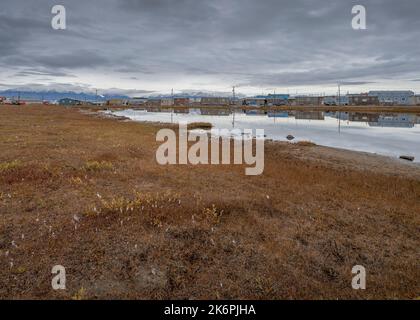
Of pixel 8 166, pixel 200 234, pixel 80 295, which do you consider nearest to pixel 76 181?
pixel 8 166

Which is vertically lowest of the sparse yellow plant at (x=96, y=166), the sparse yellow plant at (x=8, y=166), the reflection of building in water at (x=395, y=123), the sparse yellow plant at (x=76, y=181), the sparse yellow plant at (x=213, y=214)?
the sparse yellow plant at (x=213, y=214)

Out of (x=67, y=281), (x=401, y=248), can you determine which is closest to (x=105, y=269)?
(x=67, y=281)

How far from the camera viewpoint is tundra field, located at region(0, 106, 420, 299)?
6.67 metres

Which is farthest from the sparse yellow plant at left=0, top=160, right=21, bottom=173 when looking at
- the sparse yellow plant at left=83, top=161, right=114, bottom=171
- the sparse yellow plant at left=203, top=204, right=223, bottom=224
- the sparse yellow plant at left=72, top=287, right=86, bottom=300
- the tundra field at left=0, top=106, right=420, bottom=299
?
the sparse yellow plant at left=72, top=287, right=86, bottom=300

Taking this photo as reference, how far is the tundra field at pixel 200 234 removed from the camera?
21.9 feet

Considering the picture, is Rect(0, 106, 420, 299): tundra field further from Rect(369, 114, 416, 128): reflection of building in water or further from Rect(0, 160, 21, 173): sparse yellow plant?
Rect(369, 114, 416, 128): reflection of building in water

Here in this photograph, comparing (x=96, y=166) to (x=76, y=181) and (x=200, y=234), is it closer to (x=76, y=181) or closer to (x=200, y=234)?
(x=76, y=181)

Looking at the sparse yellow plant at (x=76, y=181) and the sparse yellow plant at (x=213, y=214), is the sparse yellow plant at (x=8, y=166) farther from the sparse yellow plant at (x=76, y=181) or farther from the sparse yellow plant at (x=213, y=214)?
the sparse yellow plant at (x=213, y=214)

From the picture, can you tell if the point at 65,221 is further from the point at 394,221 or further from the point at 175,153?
the point at 175,153

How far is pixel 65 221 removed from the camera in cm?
940

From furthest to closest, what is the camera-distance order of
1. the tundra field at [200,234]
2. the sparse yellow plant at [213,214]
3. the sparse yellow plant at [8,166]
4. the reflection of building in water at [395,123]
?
1. the reflection of building in water at [395,123]
2. the sparse yellow plant at [8,166]
3. the sparse yellow plant at [213,214]
4. the tundra field at [200,234]

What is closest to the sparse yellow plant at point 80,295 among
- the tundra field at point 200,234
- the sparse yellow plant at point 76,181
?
the tundra field at point 200,234

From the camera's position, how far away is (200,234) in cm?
905

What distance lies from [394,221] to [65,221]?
1156 cm
